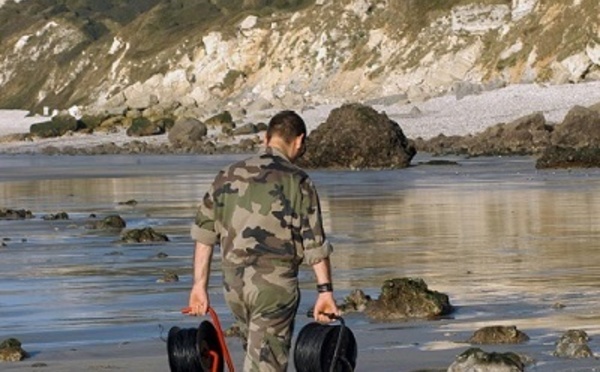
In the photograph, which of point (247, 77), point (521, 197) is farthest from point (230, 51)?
point (521, 197)

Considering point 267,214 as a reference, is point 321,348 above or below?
below

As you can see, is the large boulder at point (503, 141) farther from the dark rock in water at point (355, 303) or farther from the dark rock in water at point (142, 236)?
the dark rock in water at point (355, 303)

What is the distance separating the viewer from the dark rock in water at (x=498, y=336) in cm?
1064

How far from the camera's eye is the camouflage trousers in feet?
25.7

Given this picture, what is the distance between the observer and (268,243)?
792cm

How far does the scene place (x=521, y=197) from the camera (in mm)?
26047

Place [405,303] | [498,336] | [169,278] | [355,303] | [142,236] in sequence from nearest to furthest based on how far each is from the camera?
[498,336] → [405,303] → [355,303] → [169,278] → [142,236]

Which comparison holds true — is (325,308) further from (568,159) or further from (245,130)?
(245,130)

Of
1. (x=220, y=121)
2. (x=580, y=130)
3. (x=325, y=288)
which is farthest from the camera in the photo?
(x=220, y=121)

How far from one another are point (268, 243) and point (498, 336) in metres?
3.16

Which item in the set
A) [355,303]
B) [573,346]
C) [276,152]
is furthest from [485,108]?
[276,152]

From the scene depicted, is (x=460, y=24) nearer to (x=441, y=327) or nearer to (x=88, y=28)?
(x=441, y=327)

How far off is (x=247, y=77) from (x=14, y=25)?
3862 inches

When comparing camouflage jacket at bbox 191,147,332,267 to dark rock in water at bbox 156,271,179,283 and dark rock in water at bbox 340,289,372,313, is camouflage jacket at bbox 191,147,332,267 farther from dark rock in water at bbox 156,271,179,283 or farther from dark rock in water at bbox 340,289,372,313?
dark rock in water at bbox 156,271,179,283
